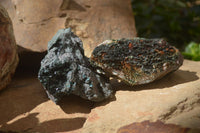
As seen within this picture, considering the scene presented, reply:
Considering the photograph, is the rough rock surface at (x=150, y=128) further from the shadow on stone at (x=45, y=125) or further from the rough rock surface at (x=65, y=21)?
the rough rock surface at (x=65, y=21)

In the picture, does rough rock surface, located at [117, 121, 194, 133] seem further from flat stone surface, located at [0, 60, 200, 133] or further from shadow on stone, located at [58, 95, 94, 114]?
shadow on stone, located at [58, 95, 94, 114]

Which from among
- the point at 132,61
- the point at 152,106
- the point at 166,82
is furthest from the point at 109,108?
the point at 166,82

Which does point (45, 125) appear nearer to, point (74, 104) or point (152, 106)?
point (74, 104)

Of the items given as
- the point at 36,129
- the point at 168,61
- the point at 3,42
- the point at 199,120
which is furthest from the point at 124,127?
the point at 3,42

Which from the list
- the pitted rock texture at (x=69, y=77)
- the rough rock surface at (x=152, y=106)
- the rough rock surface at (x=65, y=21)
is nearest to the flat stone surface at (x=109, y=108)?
the rough rock surface at (x=152, y=106)

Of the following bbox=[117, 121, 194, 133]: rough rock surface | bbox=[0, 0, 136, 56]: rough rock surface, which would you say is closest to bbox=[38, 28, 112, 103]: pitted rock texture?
bbox=[117, 121, 194, 133]: rough rock surface

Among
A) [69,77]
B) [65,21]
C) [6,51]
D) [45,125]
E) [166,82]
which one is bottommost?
[45,125]
